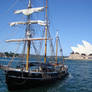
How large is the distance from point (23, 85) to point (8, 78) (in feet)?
5.57

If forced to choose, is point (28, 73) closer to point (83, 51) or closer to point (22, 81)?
point (22, 81)

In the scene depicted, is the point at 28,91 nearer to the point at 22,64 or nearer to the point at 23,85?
the point at 23,85

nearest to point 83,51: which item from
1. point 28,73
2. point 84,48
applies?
point 84,48

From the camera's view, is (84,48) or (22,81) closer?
(22,81)

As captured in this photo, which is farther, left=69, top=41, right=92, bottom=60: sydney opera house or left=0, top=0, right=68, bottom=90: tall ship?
left=69, top=41, right=92, bottom=60: sydney opera house

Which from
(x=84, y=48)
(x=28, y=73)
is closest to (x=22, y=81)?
(x=28, y=73)

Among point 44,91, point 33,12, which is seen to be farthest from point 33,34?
point 44,91

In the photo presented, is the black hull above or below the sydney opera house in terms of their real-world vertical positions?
below

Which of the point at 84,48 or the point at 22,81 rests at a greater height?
the point at 84,48

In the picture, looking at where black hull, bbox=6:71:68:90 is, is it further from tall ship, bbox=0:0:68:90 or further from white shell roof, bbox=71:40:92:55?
white shell roof, bbox=71:40:92:55

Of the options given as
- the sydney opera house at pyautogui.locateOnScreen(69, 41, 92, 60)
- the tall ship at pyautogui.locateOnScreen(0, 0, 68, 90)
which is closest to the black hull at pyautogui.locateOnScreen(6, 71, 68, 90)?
the tall ship at pyautogui.locateOnScreen(0, 0, 68, 90)

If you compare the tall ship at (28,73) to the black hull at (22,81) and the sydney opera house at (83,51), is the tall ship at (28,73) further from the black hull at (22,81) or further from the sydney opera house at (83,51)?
the sydney opera house at (83,51)

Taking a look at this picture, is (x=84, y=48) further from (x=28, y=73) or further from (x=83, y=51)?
(x=28, y=73)

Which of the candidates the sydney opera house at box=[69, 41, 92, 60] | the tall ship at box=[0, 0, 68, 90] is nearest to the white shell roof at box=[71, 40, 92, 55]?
the sydney opera house at box=[69, 41, 92, 60]
